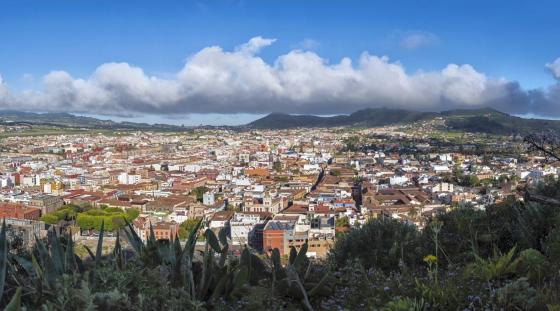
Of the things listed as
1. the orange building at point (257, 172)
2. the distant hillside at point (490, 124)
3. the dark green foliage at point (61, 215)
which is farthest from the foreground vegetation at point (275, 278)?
the distant hillside at point (490, 124)

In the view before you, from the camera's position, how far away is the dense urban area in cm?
285

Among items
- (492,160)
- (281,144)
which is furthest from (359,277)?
(281,144)

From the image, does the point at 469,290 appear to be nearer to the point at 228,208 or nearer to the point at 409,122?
the point at 228,208

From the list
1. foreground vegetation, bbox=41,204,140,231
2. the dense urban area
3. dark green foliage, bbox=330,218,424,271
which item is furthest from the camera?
foreground vegetation, bbox=41,204,140,231

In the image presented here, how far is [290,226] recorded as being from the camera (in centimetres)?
2466

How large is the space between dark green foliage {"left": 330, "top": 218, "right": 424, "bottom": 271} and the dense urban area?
18 mm

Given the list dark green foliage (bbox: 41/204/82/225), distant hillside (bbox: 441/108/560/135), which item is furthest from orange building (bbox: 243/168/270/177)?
distant hillside (bbox: 441/108/560/135)

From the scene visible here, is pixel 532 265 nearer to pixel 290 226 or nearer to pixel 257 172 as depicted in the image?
pixel 290 226

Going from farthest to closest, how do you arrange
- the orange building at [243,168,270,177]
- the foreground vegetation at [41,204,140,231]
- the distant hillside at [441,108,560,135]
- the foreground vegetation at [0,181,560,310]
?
the distant hillside at [441,108,560,135], the orange building at [243,168,270,177], the foreground vegetation at [41,204,140,231], the foreground vegetation at [0,181,560,310]

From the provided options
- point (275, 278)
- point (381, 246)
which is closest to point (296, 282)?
point (275, 278)

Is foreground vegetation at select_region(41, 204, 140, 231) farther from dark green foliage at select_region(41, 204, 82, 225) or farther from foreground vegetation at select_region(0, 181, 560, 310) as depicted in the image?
foreground vegetation at select_region(0, 181, 560, 310)

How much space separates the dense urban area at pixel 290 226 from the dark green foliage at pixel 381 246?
18mm

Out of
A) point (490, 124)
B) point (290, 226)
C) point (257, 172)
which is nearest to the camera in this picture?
point (290, 226)

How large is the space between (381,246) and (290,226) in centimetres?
2008
